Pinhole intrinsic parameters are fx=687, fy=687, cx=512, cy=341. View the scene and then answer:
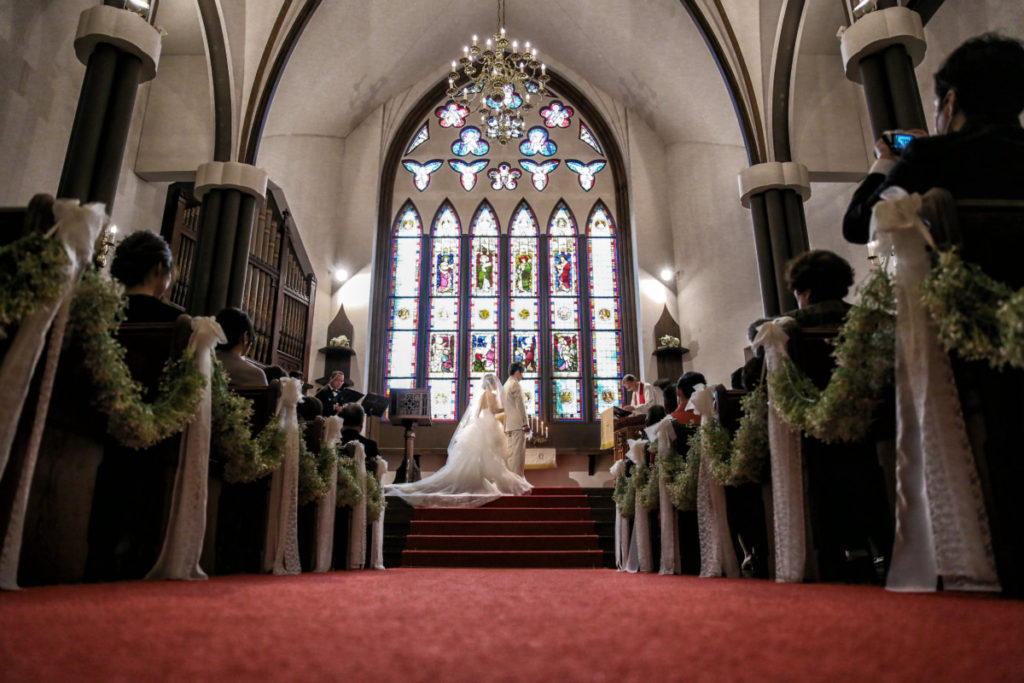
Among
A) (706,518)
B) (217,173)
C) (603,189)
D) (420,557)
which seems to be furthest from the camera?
(603,189)

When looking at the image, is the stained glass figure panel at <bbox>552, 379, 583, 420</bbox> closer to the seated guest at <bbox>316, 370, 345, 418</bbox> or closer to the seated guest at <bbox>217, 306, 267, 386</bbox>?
the seated guest at <bbox>316, 370, 345, 418</bbox>

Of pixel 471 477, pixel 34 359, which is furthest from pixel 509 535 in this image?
pixel 34 359

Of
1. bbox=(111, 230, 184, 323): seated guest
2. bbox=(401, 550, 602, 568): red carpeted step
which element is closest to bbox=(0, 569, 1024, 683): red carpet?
bbox=(111, 230, 184, 323): seated guest

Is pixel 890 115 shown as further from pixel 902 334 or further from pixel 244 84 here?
pixel 244 84

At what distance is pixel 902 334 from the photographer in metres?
1.89

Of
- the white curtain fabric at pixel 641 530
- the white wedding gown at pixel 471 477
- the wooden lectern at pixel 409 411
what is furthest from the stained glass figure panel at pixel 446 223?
the white curtain fabric at pixel 641 530

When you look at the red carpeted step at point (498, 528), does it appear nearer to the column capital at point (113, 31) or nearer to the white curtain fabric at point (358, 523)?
the white curtain fabric at point (358, 523)

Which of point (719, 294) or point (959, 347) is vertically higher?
point (719, 294)

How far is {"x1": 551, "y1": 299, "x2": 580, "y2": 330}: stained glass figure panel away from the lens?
Result: 12.7 metres

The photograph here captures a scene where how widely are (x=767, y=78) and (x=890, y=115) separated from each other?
119 inches

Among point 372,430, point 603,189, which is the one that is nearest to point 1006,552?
point 372,430

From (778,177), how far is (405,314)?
22.9 ft

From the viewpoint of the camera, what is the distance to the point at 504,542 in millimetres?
6391

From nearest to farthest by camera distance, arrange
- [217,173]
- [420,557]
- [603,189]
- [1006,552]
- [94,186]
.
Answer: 1. [1006,552]
2. [94,186]
3. [420,557]
4. [217,173]
5. [603,189]
